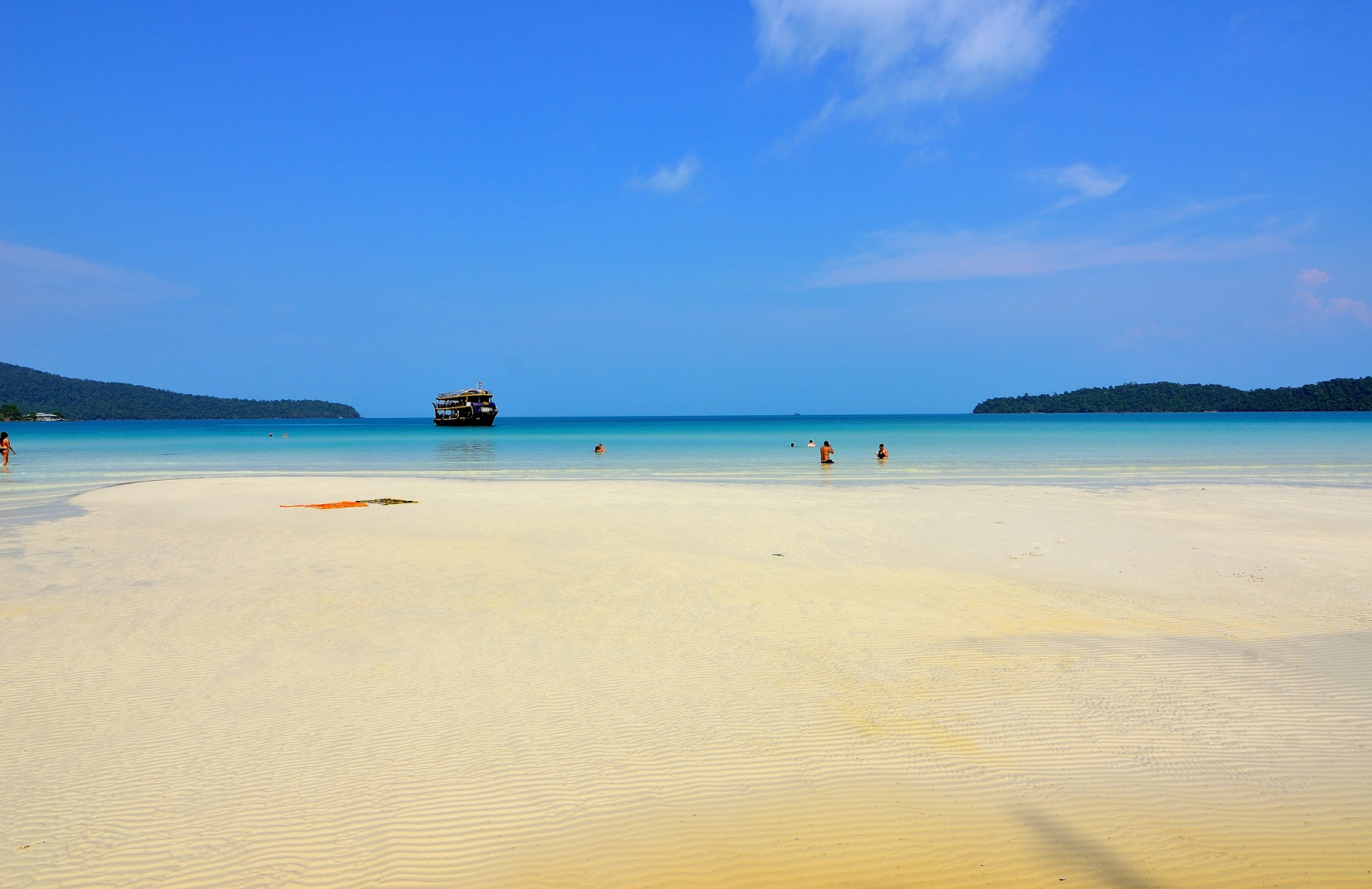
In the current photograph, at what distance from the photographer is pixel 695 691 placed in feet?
20.7

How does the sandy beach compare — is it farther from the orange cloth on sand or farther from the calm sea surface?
the calm sea surface

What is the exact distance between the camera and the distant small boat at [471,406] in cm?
10556

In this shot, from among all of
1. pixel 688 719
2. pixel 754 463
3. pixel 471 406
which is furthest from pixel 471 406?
pixel 688 719

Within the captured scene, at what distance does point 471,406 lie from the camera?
106750 mm

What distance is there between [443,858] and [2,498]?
24.3 metres

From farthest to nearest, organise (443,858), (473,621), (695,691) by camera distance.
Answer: (473,621)
(695,691)
(443,858)

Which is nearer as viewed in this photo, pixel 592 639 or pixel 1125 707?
pixel 1125 707

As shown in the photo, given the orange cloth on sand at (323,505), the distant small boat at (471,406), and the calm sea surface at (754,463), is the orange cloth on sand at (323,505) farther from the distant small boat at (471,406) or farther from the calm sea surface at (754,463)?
the distant small boat at (471,406)

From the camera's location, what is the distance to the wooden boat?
346ft

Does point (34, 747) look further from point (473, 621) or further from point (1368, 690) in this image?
point (1368, 690)

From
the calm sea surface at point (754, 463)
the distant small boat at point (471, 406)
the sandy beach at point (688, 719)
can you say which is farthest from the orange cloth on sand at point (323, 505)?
the distant small boat at point (471, 406)

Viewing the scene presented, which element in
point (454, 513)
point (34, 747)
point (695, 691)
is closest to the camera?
point (34, 747)

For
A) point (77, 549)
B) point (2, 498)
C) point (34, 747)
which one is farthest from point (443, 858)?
point (2, 498)

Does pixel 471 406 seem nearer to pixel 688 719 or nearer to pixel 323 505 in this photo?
pixel 323 505
